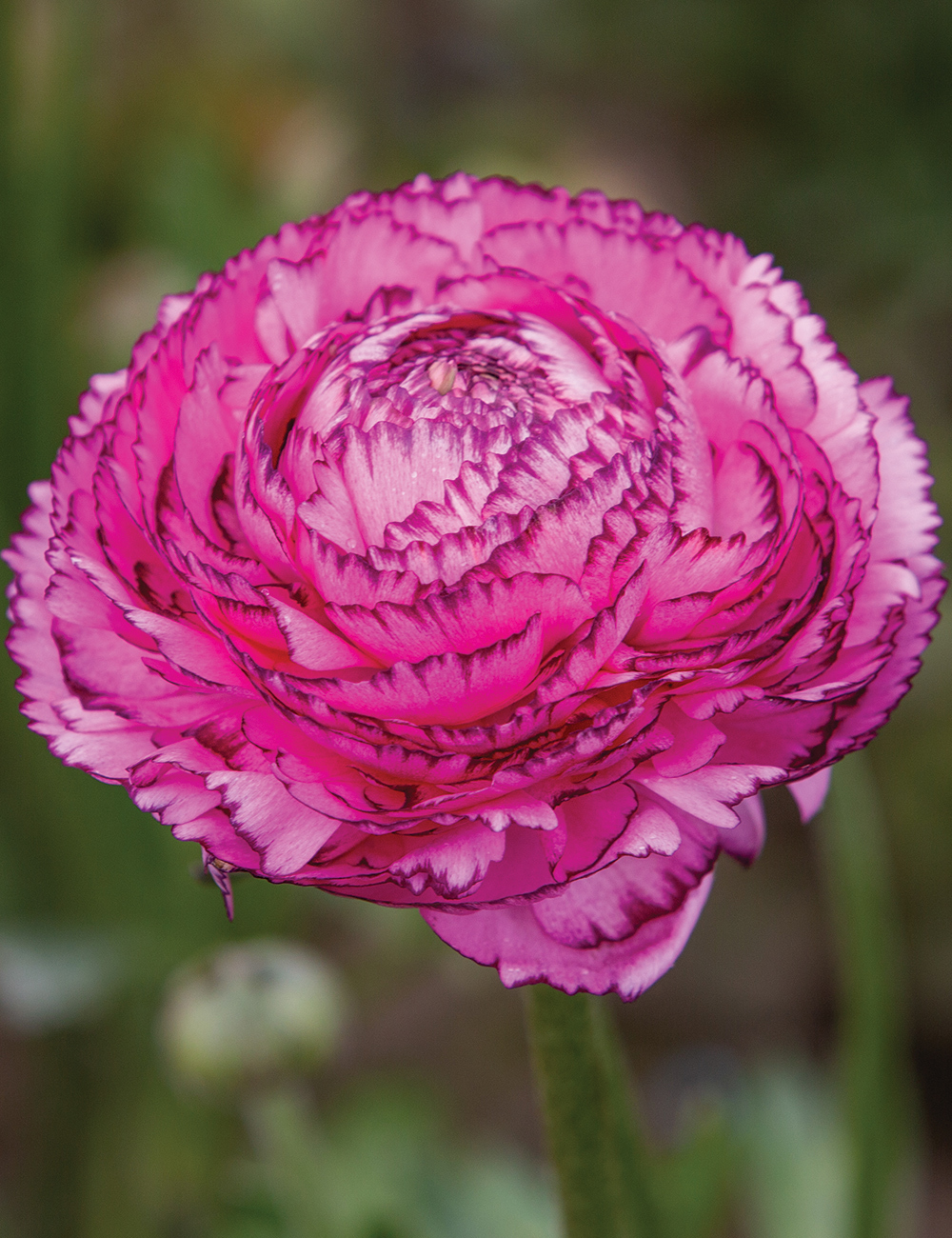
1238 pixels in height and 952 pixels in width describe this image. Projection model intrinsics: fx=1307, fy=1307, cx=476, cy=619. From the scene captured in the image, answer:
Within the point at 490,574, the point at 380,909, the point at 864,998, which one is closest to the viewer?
the point at 490,574

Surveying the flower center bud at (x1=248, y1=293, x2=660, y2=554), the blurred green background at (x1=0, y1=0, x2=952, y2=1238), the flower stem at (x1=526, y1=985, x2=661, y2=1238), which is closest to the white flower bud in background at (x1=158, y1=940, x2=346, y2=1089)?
the blurred green background at (x1=0, y1=0, x2=952, y2=1238)

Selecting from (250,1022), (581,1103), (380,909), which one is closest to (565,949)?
(581,1103)

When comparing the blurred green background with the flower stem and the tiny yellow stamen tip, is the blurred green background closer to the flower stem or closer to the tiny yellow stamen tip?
the flower stem

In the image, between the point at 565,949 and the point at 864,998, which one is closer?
the point at 565,949

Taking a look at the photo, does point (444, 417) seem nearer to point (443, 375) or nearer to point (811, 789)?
point (443, 375)

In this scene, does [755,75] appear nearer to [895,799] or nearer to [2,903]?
[895,799]

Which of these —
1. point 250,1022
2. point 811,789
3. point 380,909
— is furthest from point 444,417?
point 380,909

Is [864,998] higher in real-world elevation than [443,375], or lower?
lower

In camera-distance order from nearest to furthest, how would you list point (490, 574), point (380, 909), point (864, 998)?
point (490, 574) → point (864, 998) → point (380, 909)
